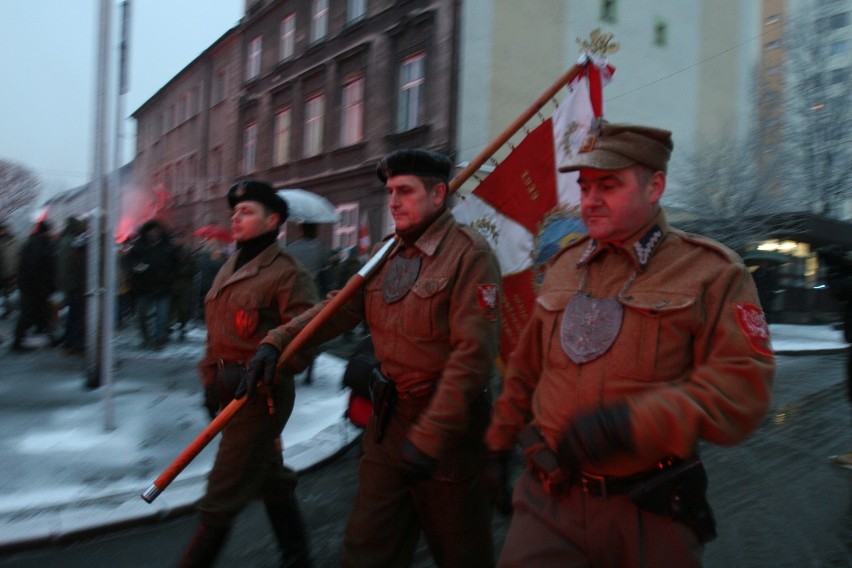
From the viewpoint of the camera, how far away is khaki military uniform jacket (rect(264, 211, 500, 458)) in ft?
8.19

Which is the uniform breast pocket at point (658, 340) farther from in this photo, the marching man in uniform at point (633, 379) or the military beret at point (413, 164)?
the military beret at point (413, 164)

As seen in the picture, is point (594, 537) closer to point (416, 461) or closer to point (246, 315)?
point (416, 461)

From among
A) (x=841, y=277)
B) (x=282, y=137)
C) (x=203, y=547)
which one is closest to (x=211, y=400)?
(x=203, y=547)

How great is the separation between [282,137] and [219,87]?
7.31 m

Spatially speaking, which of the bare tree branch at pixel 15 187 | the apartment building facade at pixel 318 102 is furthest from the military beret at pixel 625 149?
the bare tree branch at pixel 15 187

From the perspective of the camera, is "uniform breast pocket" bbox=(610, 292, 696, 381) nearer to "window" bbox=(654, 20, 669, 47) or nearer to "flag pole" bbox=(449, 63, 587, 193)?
"flag pole" bbox=(449, 63, 587, 193)

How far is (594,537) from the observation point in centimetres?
202

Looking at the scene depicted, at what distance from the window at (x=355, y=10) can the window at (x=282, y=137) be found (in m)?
4.35

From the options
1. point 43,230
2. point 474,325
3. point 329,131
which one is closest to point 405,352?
point 474,325

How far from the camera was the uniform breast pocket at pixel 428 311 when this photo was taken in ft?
8.87

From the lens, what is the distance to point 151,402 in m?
7.24

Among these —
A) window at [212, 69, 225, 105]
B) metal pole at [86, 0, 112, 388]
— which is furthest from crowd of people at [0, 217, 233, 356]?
window at [212, 69, 225, 105]

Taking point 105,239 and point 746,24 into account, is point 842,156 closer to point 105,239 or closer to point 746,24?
point 746,24

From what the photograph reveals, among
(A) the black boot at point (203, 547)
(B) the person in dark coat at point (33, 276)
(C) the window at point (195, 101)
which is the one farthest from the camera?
(C) the window at point (195, 101)
